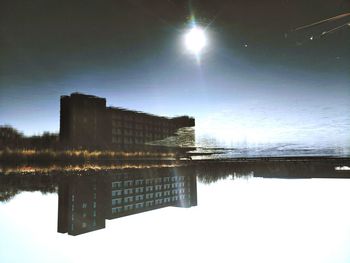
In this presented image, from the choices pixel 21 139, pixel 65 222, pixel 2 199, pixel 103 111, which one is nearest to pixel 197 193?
pixel 65 222

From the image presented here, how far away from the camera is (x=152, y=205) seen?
41.1 ft

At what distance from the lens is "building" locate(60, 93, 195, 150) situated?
122 feet

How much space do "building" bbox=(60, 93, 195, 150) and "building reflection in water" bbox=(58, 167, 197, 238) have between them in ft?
65.6

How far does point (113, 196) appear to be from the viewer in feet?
41.6

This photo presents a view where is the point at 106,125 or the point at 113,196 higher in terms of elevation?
the point at 106,125

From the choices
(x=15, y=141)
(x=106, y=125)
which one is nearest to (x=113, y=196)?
(x=15, y=141)

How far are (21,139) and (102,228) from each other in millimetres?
17620

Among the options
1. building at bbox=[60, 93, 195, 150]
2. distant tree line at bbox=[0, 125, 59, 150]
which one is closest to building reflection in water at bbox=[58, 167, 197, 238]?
distant tree line at bbox=[0, 125, 59, 150]

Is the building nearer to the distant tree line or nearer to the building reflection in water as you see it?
the distant tree line

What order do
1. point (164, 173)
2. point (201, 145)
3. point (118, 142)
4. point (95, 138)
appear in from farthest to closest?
point (118, 142), point (95, 138), point (201, 145), point (164, 173)

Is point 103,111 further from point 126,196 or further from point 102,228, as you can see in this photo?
point 102,228

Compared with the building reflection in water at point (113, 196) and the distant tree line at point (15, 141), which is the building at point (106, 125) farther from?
the building reflection in water at point (113, 196)

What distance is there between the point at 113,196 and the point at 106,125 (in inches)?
1170

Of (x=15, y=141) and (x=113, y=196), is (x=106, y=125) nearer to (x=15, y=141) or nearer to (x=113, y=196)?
(x=15, y=141)
